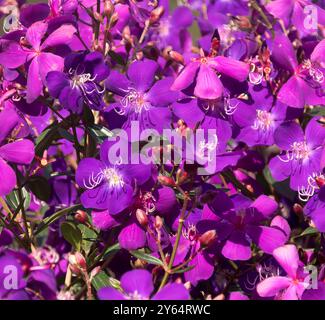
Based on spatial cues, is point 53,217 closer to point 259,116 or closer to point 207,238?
point 207,238

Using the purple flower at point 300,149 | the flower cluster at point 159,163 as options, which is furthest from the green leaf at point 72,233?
the purple flower at point 300,149

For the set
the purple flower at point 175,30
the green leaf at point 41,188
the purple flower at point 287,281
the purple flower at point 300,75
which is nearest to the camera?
the purple flower at point 287,281

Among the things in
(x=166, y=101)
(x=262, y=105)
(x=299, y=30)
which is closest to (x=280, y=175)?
(x=262, y=105)

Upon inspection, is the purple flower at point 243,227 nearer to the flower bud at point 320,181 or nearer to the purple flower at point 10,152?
the flower bud at point 320,181

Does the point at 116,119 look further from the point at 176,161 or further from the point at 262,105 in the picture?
the point at 262,105

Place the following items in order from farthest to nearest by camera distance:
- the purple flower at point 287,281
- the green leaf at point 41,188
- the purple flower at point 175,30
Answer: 1. the purple flower at point 175,30
2. the green leaf at point 41,188
3. the purple flower at point 287,281

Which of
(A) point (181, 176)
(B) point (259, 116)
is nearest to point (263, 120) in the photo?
(B) point (259, 116)
